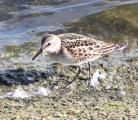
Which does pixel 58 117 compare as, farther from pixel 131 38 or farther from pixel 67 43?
pixel 131 38

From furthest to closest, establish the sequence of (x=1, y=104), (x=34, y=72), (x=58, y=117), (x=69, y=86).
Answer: (x=34, y=72), (x=69, y=86), (x=1, y=104), (x=58, y=117)

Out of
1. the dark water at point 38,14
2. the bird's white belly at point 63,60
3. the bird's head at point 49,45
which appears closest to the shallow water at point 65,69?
the dark water at point 38,14

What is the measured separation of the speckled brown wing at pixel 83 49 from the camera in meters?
6.62

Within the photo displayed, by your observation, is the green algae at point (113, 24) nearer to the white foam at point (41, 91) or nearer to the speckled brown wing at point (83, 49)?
the speckled brown wing at point (83, 49)

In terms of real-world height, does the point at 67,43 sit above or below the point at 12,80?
above

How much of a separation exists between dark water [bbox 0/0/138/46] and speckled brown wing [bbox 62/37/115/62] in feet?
7.06

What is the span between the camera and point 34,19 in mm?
10141

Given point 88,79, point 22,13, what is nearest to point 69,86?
point 88,79

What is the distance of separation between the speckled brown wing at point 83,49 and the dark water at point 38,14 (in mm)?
2151

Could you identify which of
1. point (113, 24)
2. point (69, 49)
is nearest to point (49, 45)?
point (69, 49)

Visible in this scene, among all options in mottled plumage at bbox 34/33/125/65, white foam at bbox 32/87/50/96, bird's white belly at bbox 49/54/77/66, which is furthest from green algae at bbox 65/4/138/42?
white foam at bbox 32/87/50/96

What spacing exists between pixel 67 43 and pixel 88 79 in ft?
1.91

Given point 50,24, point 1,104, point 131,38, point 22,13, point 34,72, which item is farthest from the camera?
point 22,13

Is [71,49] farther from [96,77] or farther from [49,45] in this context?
[96,77]
